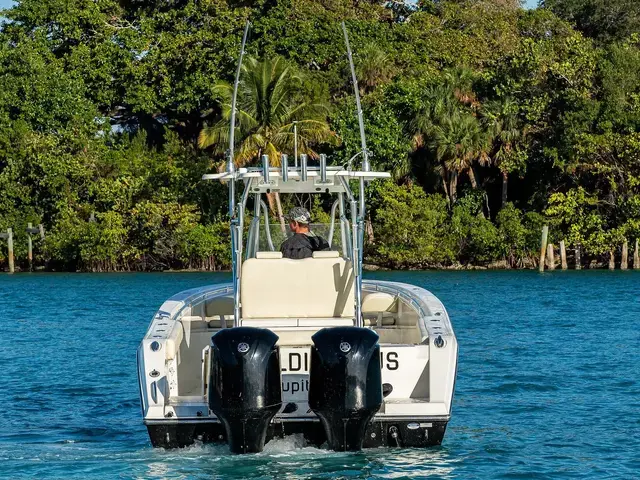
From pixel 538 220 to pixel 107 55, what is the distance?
19936mm

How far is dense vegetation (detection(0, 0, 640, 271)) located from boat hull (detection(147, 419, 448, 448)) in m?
36.9

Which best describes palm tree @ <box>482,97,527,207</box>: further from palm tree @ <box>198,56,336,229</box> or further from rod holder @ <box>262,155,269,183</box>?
rod holder @ <box>262,155,269,183</box>

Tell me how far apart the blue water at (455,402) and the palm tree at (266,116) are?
12043 millimetres

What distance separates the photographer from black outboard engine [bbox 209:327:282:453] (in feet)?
37.0

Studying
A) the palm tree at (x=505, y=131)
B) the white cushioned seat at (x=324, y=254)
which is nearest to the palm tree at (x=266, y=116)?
the palm tree at (x=505, y=131)

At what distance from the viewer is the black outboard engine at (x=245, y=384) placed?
11266 millimetres

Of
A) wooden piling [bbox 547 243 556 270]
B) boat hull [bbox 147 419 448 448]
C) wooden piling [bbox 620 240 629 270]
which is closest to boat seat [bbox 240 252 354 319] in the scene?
boat hull [bbox 147 419 448 448]

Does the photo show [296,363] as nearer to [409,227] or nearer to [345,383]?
[345,383]

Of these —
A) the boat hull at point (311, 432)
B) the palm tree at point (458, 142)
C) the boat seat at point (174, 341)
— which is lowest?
the boat hull at point (311, 432)

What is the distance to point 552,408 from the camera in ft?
55.4

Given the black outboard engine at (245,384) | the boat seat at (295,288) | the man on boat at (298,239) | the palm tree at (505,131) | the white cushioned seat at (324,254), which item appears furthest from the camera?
the palm tree at (505,131)

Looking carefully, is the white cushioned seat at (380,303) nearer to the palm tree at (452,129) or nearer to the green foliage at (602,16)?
the palm tree at (452,129)

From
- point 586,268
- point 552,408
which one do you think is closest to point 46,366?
point 552,408

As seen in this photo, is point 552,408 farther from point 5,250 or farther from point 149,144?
point 149,144
